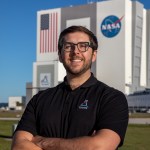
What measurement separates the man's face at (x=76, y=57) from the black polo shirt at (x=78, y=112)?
0.47 ft

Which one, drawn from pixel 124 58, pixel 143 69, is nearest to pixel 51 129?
pixel 124 58

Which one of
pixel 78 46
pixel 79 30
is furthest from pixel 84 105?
pixel 79 30

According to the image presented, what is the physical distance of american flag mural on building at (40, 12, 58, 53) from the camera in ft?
379

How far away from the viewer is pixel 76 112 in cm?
367

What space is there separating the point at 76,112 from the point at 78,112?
0.02m

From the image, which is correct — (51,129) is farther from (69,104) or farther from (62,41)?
(62,41)

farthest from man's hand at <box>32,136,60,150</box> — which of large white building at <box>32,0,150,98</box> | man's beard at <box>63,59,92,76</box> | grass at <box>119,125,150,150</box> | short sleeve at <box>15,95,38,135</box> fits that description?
large white building at <box>32,0,150,98</box>

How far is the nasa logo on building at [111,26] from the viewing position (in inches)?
4140

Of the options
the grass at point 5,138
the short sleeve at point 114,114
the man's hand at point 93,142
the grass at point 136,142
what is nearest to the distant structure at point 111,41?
the grass at point 5,138

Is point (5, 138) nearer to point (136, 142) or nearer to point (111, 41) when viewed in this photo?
point (136, 142)

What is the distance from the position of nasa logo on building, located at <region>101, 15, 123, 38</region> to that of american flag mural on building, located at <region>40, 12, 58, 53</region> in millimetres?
14959

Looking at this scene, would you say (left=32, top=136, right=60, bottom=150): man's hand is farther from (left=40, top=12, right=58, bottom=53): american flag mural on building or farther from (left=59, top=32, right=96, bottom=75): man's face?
(left=40, top=12, right=58, bottom=53): american flag mural on building

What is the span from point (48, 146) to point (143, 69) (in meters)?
110

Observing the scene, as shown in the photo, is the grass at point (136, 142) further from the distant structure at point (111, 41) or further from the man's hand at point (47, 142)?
the distant structure at point (111, 41)
